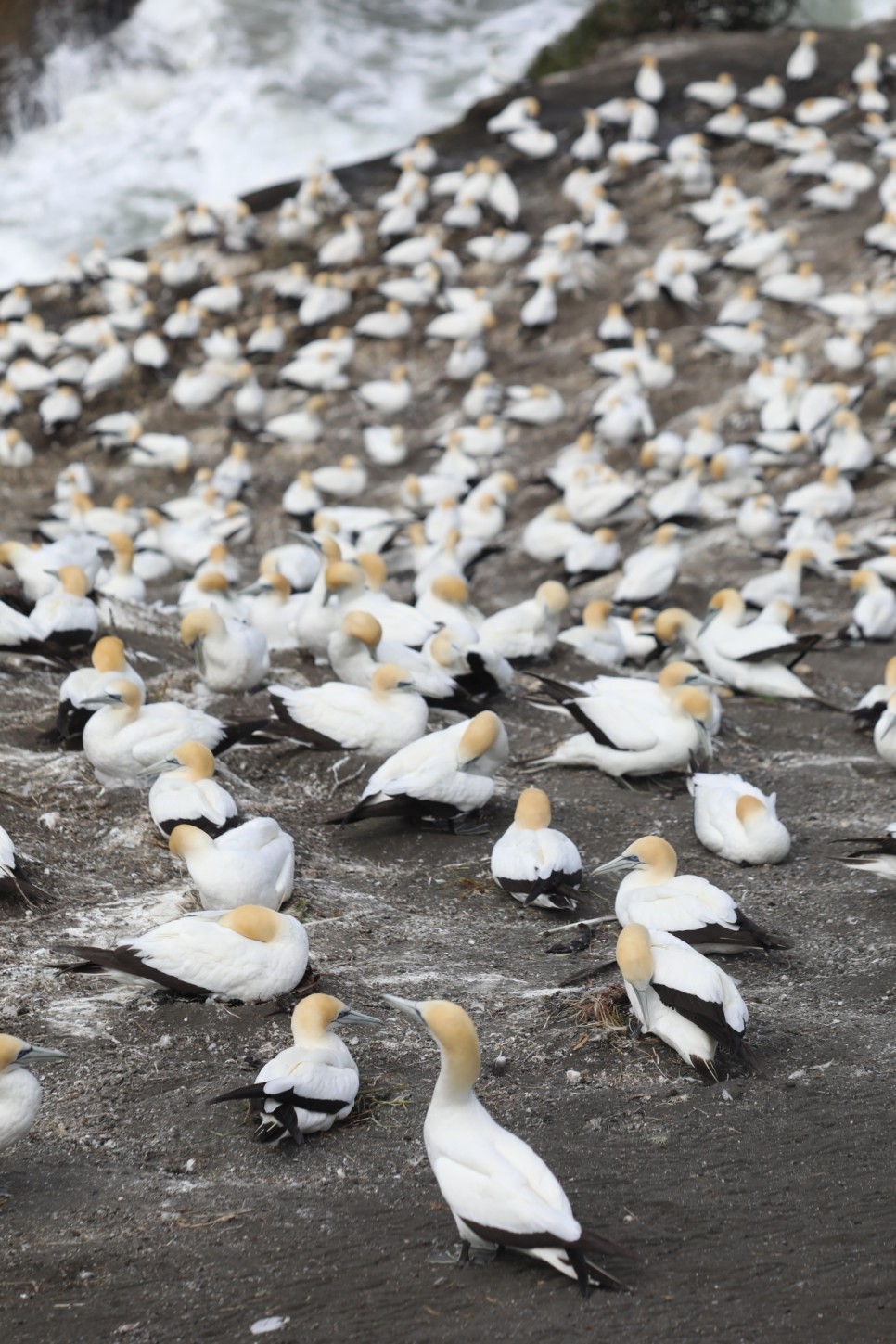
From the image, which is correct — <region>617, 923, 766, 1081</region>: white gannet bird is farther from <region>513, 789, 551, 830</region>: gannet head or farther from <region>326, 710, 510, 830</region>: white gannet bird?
<region>326, 710, 510, 830</region>: white gannet bird

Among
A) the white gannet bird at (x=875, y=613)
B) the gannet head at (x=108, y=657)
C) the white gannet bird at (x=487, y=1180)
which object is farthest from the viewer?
the white gannet bird at (x=875, y=613)

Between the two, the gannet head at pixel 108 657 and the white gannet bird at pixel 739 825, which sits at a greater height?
the gannet head at pixel 108 657

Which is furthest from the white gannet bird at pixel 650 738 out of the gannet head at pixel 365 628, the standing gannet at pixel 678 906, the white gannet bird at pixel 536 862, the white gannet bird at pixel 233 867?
the white gannet bird at pixel 233 867

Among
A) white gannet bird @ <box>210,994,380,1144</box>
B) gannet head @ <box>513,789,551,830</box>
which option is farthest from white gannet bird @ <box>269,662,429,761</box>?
white gannet bird @ <box>210,994,380,1144</box>

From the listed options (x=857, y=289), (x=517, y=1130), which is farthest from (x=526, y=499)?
(x=517, y=1130)

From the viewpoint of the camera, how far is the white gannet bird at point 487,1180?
3.52m

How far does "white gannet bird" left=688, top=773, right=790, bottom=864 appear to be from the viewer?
21.7 feet

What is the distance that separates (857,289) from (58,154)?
662 inches

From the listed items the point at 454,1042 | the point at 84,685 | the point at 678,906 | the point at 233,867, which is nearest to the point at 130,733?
the point at 84,685

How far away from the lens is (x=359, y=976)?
5.36m

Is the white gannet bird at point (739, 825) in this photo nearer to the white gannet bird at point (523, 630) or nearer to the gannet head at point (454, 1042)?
the white gannet bird at point (523, 630)

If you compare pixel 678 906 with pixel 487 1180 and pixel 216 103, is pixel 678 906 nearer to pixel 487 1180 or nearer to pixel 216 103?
pixel 487 1180

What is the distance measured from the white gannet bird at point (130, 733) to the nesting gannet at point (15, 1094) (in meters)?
2.80

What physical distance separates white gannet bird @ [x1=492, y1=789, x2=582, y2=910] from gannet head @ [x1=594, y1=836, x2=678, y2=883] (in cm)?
38
